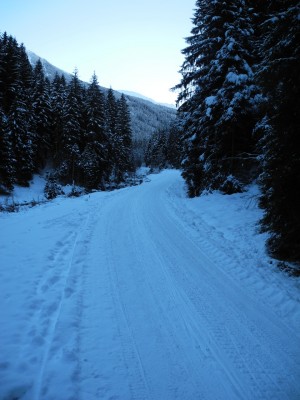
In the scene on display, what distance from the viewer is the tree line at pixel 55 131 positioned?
3042 cm

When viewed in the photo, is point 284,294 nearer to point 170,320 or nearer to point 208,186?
point 170,320

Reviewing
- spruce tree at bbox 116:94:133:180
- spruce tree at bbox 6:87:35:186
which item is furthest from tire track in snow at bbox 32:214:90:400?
spruce tree at bbox 116:94:133:180

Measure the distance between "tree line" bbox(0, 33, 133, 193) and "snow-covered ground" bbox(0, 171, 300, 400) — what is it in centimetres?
2069

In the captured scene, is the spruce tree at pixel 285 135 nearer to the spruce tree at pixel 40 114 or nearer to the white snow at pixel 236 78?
the white snow at pixel 236 78

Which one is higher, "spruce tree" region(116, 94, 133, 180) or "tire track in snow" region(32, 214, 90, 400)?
"spruce tree" region(116, 94, 133, 180)

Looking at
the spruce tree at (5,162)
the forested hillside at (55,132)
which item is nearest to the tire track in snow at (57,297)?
the forested hillside at (55,132)

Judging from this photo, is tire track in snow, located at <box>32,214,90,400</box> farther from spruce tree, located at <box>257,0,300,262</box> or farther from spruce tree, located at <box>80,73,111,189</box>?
spruce tree, located at <box>80,73,111,189</box>

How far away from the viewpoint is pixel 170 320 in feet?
15.3

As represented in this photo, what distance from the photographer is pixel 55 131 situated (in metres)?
40.3

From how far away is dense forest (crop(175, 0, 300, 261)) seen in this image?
20.3 feet

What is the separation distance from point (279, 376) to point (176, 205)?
480 inches

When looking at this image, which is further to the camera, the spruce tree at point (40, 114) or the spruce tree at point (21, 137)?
the spruce tree at point (40, 114)

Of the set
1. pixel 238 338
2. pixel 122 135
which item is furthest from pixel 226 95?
pixel 122 135

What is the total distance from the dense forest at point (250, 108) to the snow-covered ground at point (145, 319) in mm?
2037
